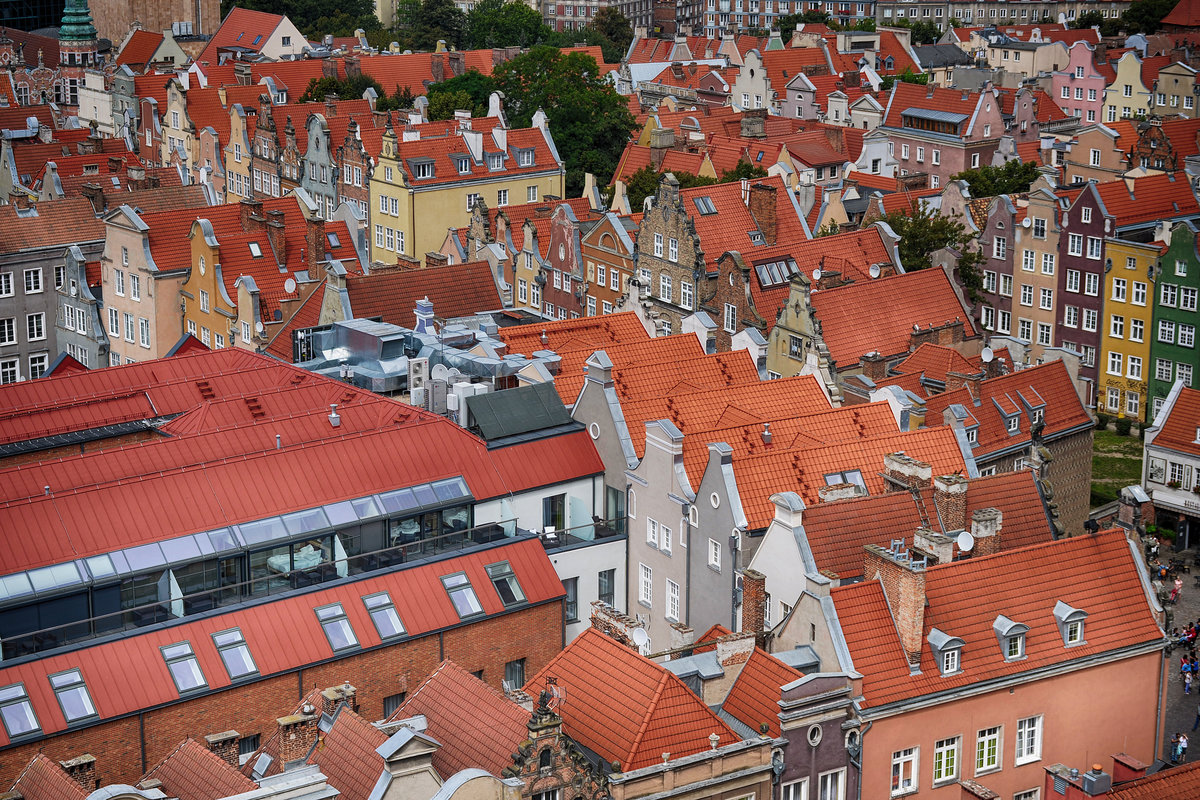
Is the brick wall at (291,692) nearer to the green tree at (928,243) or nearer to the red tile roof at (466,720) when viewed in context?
the red tile roof at (466,720)

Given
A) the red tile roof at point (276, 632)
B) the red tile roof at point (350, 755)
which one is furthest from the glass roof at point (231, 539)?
the red tile roof at point (350, 755)

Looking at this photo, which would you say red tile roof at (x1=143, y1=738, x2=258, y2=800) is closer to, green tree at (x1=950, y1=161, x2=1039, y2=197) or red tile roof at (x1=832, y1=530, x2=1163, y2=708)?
red tile roof at (x1=832, y1=530, x2=1163, y2=708)

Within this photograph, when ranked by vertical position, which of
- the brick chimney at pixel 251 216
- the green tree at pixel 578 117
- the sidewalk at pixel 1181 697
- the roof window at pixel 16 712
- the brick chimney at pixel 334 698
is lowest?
the sidewalk at pixel 1181 697

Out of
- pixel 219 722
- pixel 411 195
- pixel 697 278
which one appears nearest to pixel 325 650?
pixel 219 722

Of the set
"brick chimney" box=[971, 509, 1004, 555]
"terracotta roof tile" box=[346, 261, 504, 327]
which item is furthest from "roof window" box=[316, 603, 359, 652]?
"terracotta roof tile" box=[346, 261, 504, 327]

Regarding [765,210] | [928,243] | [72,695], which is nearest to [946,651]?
[72,695]

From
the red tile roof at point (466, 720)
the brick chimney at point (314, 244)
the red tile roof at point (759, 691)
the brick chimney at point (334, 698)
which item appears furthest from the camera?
the brick chimney at point (314, 244)

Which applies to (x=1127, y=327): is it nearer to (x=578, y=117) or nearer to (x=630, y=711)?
(x=578, y=117)
